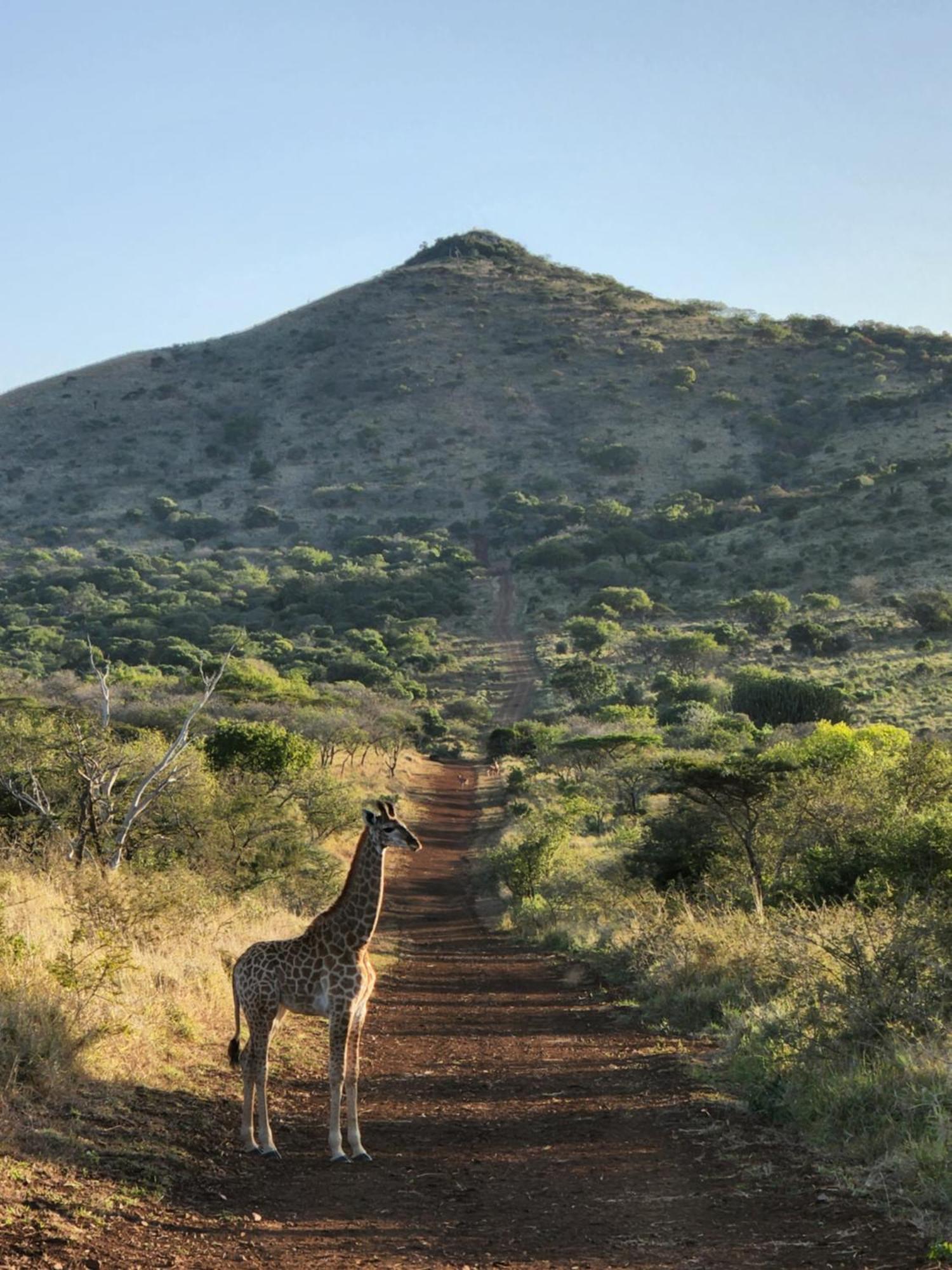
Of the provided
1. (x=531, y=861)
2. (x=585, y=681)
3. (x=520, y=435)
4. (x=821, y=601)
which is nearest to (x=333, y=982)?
(x=531, y=861)

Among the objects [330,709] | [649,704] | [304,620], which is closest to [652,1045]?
[330,709]

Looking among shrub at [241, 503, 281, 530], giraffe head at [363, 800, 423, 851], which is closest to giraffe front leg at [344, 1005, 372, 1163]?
giraffe head at [363, 800, 423, 851]

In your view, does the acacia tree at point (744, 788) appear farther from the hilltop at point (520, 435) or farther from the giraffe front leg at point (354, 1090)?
the hilltop at point (520, 435)

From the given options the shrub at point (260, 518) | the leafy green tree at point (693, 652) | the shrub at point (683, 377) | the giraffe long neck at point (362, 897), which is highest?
the shrub at point (683, 377)

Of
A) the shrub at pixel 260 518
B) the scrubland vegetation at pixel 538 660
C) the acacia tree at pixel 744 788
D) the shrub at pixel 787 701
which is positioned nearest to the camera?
the scrubland vegetation at pixel 538 660

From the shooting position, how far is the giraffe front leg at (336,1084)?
812cm

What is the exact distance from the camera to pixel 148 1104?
28.5ft

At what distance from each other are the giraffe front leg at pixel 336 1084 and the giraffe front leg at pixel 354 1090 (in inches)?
3.2

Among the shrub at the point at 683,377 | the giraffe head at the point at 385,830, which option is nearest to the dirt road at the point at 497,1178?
the giraffe head at the point at 385,830

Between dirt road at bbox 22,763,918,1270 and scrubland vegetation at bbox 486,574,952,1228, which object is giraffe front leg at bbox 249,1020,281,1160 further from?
scrubland vegetation at bbox 486,574,952,1228

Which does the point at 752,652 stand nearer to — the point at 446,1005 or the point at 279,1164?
the point at 446,1005

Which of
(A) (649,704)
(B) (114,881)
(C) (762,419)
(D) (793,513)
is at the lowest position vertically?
(A) (649,704)

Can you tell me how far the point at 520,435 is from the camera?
122188 millimetres

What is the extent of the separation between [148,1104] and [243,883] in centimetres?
1341
